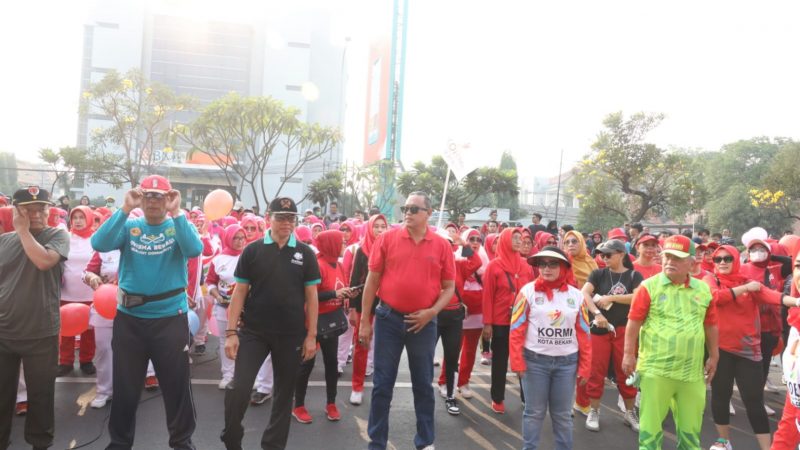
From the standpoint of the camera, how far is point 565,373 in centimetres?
397

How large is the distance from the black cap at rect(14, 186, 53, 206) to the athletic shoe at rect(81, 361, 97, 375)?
3036 mm

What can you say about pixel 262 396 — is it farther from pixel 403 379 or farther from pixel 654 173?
pixel 654 173

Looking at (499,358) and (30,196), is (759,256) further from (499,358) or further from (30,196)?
(30,196)

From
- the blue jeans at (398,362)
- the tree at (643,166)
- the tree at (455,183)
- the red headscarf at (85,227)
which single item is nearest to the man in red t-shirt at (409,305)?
the blue jeans at (398,362)

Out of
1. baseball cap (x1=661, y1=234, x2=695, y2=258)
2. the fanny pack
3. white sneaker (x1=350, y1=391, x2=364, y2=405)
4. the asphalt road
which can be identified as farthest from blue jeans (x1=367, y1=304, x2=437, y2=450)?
baseball cap (x1=661, y1=234, x2=695, y2=258)

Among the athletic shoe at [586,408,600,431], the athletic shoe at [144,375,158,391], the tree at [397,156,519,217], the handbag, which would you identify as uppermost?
the tree at [397,156,519,217]

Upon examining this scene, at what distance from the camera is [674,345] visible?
12.5 ft

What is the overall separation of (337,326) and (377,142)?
50781mm

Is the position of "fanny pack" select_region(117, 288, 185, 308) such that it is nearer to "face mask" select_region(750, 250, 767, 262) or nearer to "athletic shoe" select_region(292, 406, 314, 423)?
"athletic shoe" select_region(292, 406, 314, 423)

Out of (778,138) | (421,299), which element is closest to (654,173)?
(421,299)

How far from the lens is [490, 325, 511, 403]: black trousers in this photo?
557 centimetres

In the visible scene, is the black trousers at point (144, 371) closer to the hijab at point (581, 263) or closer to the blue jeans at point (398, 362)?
the blue jeans at point (398, 362)

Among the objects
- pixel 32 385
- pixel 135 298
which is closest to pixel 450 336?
pixel 135 298

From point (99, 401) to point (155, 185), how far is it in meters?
2.65
